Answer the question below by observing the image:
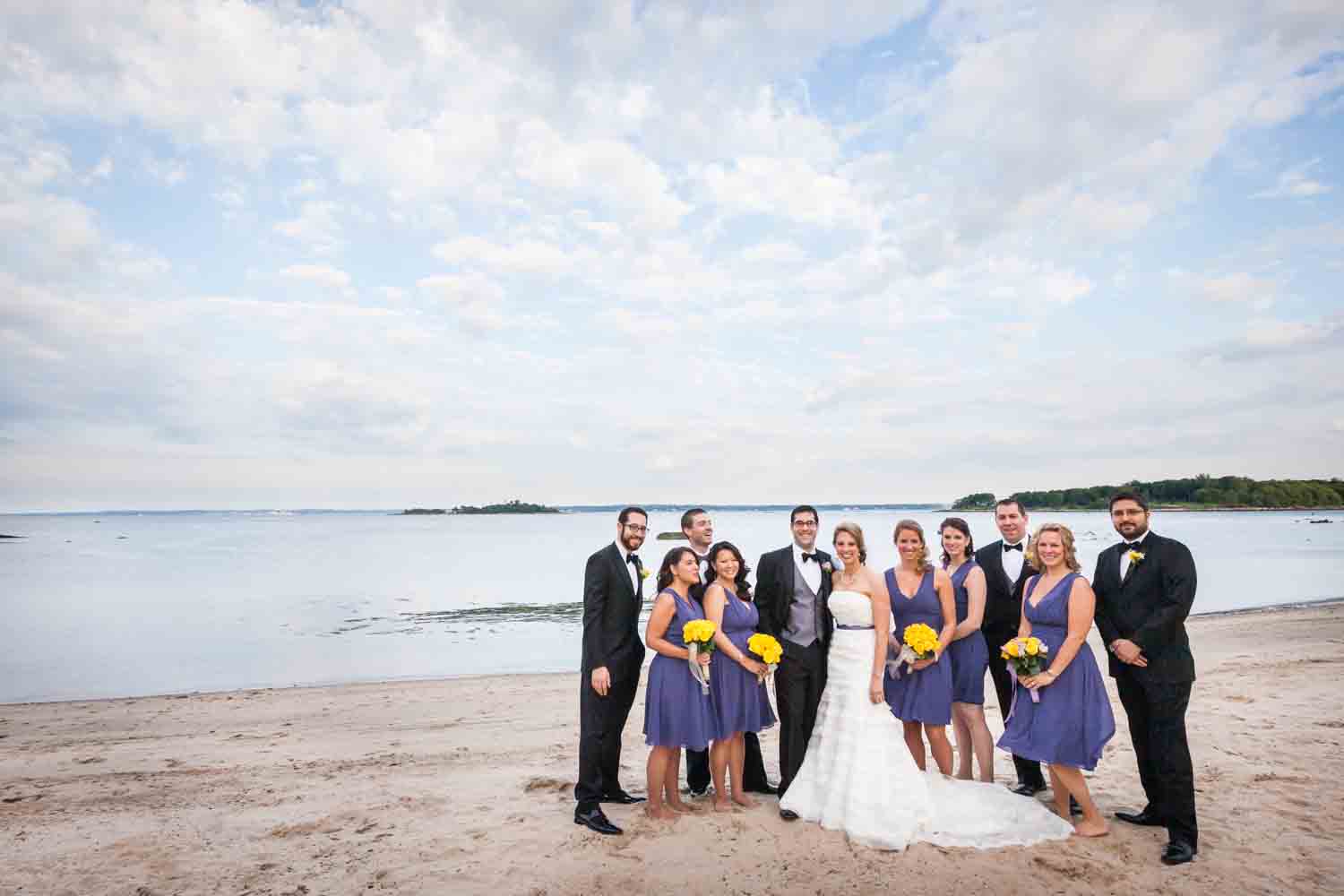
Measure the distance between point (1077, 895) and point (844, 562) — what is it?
2.39m

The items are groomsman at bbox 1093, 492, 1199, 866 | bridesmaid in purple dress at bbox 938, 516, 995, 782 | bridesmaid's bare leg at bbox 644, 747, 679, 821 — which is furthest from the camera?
bridesmaid in purple dress at bbox 938, 516, 995, 782

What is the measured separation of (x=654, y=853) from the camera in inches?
189

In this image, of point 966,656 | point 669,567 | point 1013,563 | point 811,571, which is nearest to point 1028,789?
point 966,656

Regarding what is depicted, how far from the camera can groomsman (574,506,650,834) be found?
5.41 m

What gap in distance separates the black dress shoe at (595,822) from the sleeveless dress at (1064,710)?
9.21 feet

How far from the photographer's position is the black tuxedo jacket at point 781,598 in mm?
5586

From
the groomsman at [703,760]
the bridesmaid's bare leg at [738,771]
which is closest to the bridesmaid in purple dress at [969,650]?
the groomsman at [703,760]

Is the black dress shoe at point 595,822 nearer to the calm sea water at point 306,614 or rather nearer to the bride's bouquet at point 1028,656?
the bride's bouquet at point 1028,656

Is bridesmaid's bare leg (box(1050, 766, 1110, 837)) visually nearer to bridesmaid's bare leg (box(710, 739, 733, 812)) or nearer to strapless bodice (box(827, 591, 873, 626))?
strapless bodice (box(827, 591, 873, 626))

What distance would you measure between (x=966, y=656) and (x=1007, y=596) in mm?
600

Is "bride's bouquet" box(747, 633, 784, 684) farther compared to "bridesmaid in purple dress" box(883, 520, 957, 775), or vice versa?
"bridesmaid in purple dress" box(883, 520, 957, 775)

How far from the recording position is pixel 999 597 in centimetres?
585

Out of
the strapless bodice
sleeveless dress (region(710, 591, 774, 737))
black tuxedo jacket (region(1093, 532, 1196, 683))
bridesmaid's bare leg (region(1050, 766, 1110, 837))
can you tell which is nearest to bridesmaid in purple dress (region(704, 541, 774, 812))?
sleeveless dress (region(710, 591, 774, 737))

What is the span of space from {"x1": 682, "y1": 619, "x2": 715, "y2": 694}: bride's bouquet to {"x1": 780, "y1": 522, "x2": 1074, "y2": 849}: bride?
100 cm
